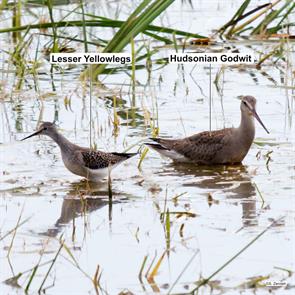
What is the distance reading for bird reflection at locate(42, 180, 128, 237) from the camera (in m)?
8.69

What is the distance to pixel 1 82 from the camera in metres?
12.6

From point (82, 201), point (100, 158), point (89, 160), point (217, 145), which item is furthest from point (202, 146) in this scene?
point (82, 201)

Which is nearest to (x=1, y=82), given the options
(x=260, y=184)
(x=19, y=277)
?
(x=260, y=184)

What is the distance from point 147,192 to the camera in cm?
952

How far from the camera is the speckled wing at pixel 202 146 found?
10.9 m

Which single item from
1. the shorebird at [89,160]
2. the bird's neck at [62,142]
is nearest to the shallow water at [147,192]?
the shorebird at [89,160]

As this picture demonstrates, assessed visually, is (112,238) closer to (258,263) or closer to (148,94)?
(258,263)

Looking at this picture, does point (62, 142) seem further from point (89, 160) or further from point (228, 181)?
point (228, 181)

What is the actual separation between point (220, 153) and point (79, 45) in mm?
4421

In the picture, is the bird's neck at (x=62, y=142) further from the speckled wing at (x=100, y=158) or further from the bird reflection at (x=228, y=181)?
the bird reflection at (x=228, y=181)

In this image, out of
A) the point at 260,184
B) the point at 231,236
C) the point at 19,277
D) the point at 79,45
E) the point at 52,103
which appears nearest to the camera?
the point at 19,277

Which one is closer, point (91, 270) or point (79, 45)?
point (91, 270)

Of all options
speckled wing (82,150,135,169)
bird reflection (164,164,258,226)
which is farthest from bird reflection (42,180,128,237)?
bird reflection (164,164,258,226)

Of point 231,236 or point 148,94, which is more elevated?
point 148,94
